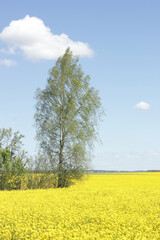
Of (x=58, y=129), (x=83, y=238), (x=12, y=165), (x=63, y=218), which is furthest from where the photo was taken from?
(x=58, y=129)

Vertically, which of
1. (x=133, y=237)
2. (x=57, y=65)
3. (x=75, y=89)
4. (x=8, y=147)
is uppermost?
(x=57, y=65)

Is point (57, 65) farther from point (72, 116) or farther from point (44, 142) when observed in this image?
point (44, 142)

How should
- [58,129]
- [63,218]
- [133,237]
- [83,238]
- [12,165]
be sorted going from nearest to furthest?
1. [83,238]
2. [133,237]
3. [63,218]
4. [12,165]
5. [58,129]

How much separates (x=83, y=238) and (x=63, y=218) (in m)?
2.96

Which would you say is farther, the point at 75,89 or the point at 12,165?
the point at 75,89

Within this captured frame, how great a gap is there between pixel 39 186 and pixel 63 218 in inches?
658

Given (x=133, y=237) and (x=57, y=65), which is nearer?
(x=133, y=237)

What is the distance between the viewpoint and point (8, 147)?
27.3 m

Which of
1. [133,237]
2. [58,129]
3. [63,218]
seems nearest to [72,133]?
[58,129]

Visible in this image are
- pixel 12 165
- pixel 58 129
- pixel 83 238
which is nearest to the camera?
pixel 83 238

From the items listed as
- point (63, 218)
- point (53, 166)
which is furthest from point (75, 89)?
point (63, 218)

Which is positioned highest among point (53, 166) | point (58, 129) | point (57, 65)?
point (57, 65)

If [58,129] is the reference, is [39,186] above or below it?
below

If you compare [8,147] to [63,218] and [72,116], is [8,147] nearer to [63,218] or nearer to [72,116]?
[72,116]
